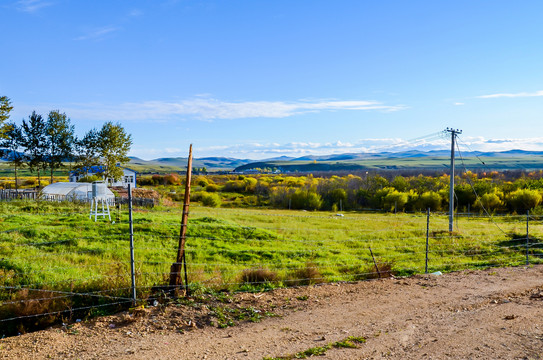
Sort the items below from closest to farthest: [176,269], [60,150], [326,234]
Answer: [176,269], [326,234], [60,150]

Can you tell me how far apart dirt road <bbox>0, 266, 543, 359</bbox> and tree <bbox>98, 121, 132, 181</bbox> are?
1739 inches

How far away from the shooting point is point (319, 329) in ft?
23.1

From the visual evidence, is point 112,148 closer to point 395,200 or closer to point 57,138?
point 57,138

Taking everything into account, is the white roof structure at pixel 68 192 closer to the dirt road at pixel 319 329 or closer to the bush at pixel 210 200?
the bush at pixel 210 200

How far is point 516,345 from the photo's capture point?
6406 millimetres

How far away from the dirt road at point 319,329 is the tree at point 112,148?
145 feet

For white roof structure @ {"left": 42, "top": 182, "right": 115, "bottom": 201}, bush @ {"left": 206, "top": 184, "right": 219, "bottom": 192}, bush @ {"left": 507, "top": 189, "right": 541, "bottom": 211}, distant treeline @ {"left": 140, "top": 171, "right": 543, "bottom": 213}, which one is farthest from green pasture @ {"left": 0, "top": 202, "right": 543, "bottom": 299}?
bush @ {"left": 206, "top": 184, "right": 219, "bottom": 192}

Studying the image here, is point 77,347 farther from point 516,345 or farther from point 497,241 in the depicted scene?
point 497,241

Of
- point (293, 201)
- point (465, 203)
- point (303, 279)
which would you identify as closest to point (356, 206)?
point (293, 201)

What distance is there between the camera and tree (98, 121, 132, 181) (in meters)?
48.8

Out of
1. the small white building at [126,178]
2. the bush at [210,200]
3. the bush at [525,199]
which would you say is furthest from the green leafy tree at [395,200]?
the small white building at [126,178]

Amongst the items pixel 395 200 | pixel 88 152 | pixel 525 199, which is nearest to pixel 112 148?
pixel 88 152

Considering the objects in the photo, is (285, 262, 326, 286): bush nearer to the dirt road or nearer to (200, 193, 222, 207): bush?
the dirt road

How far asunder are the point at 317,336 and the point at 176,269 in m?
3.08
